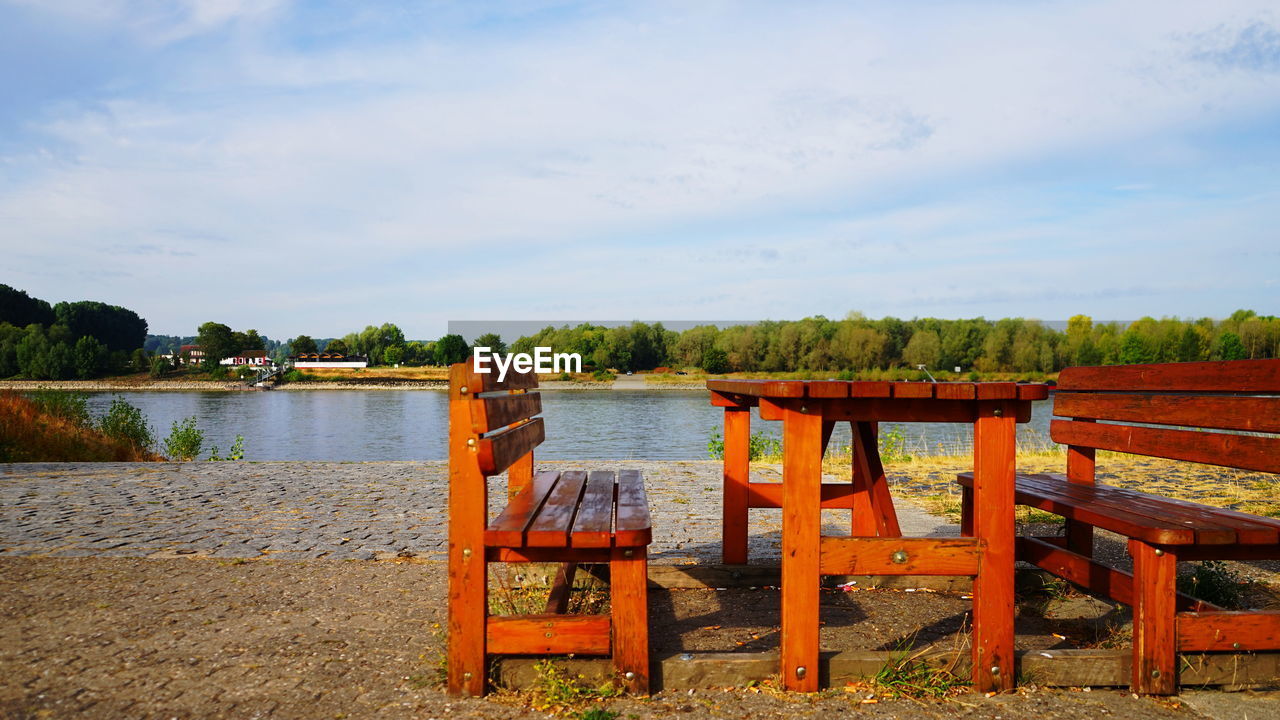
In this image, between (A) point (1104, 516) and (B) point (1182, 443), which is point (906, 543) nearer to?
(A) point (1104, 516)

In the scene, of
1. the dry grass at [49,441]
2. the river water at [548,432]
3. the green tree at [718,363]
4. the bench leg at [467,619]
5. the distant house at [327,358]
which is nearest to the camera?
the bench leg at [467,619]

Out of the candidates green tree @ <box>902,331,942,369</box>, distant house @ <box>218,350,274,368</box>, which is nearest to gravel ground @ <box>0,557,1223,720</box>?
green tree @ <box>902,331,942,369</box>

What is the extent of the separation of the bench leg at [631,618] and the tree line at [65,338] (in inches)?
3944

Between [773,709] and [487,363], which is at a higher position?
[487,363]

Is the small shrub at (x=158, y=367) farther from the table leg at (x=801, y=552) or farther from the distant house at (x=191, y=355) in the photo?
the table leg at (x=801, y=552)

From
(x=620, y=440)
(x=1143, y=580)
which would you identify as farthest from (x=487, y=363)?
(x=620, y=440)

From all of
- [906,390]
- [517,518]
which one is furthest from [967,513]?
[517,518]

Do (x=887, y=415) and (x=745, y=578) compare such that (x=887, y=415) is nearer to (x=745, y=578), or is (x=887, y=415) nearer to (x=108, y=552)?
(x=745, y=578)

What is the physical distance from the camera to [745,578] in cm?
413

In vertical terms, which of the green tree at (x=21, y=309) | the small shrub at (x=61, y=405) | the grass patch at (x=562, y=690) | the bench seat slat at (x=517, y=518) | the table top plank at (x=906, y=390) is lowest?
the grass patch at (x=562, y=690)

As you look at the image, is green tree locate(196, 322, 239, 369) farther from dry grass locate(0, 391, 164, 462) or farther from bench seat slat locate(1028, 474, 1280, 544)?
bench seat slat locate(1028, 474, 1280, 544)

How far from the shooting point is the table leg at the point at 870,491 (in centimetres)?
367

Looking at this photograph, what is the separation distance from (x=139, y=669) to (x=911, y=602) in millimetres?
3478

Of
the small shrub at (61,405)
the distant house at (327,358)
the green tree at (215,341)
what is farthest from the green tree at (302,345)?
the small shrub at (61,405)
